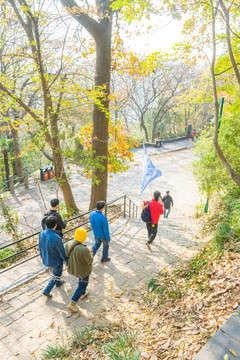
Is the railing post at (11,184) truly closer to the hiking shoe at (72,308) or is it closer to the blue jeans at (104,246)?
the blue jeans at (104,246)

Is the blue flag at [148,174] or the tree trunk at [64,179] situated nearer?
the blue flag at [148,174]

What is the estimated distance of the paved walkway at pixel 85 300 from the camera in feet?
12.3

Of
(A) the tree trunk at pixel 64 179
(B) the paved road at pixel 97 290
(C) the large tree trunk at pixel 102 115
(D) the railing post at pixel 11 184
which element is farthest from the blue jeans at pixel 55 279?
(D) the railing post at pixel 11 184

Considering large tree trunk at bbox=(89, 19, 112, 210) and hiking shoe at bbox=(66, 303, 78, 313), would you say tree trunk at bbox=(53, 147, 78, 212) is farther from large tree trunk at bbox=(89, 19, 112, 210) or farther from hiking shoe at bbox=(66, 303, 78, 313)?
hiking shoe at bbox=(66, 303, 78, 313)

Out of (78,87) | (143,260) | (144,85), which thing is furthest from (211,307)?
(144,85)

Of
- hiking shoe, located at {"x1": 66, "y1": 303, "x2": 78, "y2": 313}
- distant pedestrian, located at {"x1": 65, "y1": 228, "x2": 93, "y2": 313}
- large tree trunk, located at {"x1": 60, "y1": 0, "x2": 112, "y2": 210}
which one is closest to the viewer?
distant pedestrian, located at {"x1": 65, "y1": 228, "x2": 93, "y2": 313}

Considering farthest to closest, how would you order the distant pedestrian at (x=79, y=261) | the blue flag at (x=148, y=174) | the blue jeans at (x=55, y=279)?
the blue flag at (x=148, y=174) < the blue jeans at (x=55, y=279) < the distant pedestrian at (x=79, y=261)

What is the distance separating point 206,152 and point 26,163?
1491cm

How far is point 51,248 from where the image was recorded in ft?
14.1

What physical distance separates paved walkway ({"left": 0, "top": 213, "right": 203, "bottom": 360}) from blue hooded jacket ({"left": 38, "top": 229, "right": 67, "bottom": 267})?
0.87m

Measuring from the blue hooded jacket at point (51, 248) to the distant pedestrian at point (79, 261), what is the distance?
15 cm

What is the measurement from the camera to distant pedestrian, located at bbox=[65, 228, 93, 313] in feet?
13.4

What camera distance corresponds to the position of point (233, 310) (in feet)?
10.8

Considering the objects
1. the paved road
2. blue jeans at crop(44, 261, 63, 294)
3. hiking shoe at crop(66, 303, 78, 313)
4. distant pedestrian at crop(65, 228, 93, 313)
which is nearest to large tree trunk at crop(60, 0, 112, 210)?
the paved road
